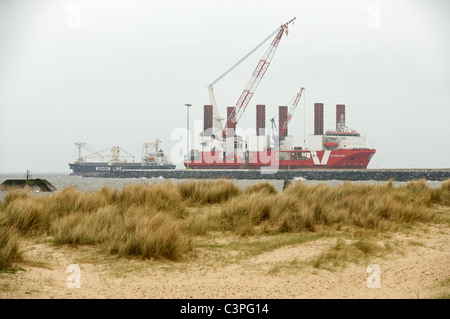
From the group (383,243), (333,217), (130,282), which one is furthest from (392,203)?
(130,282)

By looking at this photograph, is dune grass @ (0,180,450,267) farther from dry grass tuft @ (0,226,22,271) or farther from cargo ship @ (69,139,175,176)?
cargo ship @ (69,139,175,176)

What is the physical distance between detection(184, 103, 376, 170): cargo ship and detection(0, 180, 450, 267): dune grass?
49224 mm

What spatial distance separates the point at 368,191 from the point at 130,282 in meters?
9.32

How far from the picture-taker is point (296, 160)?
2420 inches

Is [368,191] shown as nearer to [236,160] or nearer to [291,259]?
[291,259]

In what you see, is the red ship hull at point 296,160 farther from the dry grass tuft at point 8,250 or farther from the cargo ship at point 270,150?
the dry grass tuft at point 8,250

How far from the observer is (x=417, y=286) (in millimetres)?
4773

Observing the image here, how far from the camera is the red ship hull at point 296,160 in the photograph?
2347 inches

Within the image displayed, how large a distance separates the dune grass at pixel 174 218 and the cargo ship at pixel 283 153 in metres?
49.2

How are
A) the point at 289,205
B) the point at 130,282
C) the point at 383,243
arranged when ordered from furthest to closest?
the point at 289,205 → the point at 383,243 → the point at 130,282

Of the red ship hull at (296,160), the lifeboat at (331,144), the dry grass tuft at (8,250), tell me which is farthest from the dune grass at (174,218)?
the lifeboat at (331,144)

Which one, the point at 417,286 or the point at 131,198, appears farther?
the point at 131,198

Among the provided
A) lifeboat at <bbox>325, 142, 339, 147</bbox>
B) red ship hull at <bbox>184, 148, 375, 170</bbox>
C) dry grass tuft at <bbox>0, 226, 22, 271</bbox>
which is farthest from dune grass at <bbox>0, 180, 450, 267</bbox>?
lifeboat at <bbox>325, 142, 339, 147</bbox>
